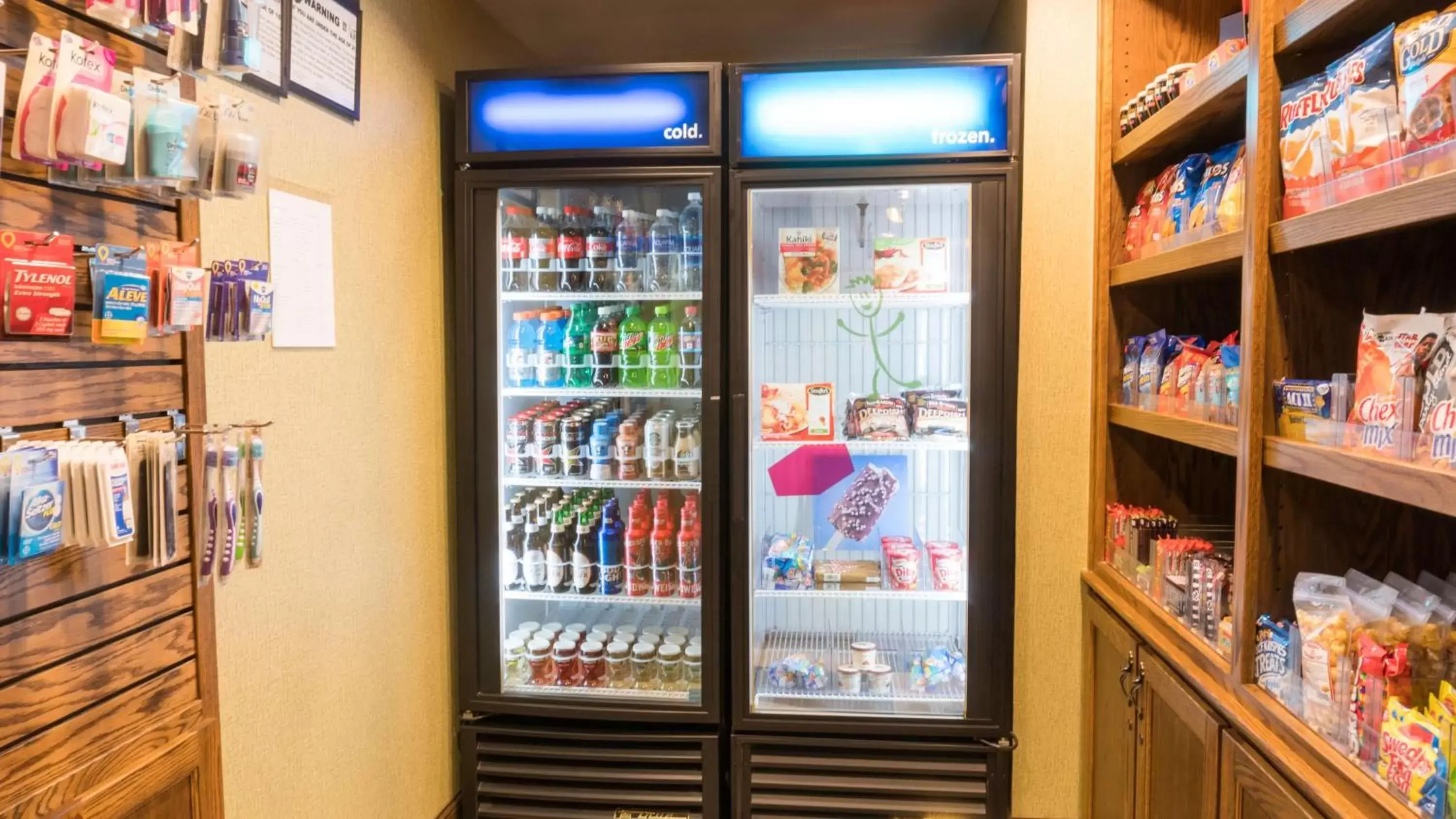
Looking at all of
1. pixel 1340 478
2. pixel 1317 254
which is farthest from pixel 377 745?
pixel 1317 254

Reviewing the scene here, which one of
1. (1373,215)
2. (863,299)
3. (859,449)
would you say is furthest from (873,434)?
(1373,215)

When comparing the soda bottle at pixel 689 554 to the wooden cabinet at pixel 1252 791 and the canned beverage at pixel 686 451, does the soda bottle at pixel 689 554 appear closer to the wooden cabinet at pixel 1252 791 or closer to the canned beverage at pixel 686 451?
the canned beverage at pixel 686 451

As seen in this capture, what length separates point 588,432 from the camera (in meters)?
2.82

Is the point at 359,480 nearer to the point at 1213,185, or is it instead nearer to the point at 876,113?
the point at 876,113

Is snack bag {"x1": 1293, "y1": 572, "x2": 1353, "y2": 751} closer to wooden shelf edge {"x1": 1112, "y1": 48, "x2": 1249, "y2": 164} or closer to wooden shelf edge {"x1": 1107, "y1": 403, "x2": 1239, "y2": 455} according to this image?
wooden shelf edge {"x1": 1107, "y1": 403, "x2": 1239, "y2": 455}

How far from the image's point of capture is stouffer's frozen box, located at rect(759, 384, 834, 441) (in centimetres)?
264

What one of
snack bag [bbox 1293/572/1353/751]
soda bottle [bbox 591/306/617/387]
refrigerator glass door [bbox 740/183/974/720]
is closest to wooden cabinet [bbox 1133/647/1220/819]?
snack bag [bbox 1293/572/1353/751]

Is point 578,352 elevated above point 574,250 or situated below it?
below

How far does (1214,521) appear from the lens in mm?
2434

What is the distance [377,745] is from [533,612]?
2.49ft

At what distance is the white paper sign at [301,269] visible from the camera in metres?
1.89

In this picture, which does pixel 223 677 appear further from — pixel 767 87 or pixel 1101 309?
pixel 1101 309

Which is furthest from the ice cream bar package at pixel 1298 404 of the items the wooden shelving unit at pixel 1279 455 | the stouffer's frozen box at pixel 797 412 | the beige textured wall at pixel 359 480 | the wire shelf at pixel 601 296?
the beige textured wall at pixel 359 480

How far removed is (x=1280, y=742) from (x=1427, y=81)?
115 cm
